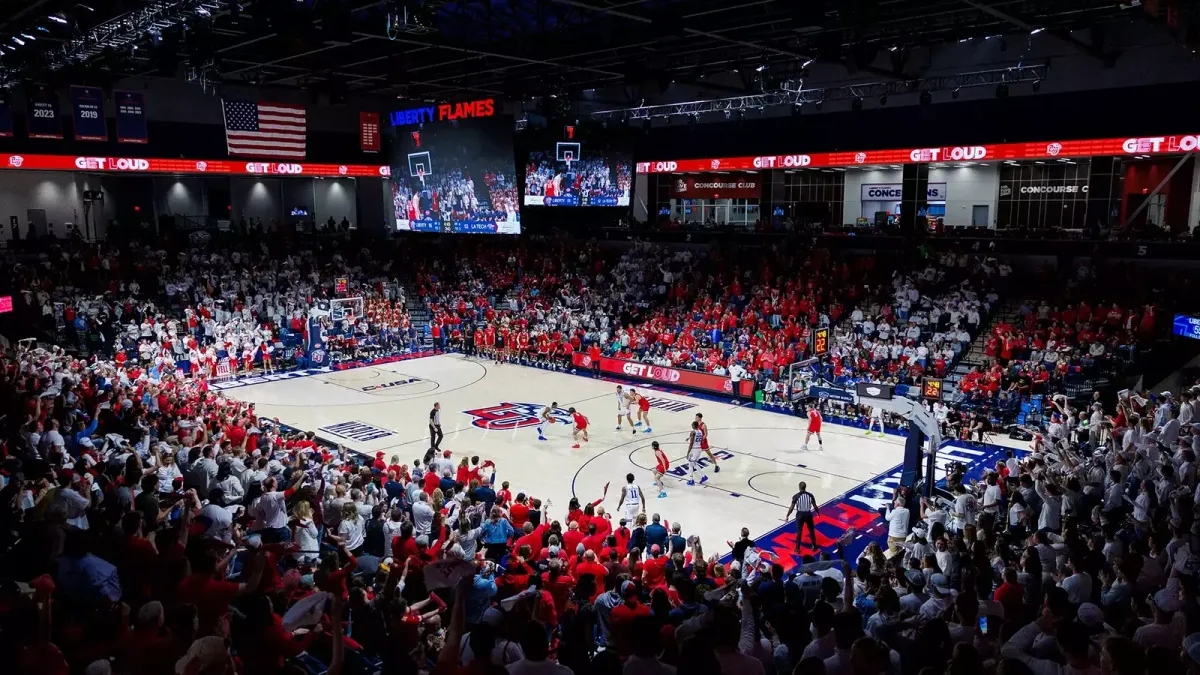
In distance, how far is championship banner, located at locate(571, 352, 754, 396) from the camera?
25.8m

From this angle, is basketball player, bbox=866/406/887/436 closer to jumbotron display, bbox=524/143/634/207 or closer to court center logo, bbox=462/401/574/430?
court center logo, bbox=462/401/574/430

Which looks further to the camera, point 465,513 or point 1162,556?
point 465,513


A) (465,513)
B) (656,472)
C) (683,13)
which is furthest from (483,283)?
(465,513)

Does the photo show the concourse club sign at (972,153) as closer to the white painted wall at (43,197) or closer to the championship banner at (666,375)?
the championship banner at (666,375)

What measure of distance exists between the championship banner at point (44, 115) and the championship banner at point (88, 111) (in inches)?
121

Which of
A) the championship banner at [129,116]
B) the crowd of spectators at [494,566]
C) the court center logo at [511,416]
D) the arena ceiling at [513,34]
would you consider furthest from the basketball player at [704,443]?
the championship banner at [129,116]

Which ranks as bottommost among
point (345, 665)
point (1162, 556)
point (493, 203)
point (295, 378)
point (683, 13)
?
point (295, 378)

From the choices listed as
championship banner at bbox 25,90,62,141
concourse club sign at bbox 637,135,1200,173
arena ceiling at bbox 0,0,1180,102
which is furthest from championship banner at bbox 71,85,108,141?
concourse club sign at bbox 637,135,1200,173

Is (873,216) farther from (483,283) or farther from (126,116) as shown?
(126,116)

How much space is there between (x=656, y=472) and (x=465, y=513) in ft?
21.1

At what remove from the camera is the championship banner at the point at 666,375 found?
25797mm

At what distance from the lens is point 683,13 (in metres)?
25.4

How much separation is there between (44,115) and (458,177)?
15.3 meters

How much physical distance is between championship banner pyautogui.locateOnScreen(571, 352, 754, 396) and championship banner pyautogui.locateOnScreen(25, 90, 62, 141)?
20.7 meters
